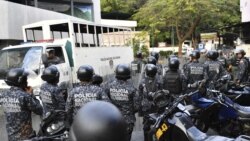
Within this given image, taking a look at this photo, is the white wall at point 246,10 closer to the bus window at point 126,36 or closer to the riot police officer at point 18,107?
the bus window at point 126,36

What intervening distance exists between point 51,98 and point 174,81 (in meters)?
2.68

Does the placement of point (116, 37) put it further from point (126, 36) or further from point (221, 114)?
point (221, 114)

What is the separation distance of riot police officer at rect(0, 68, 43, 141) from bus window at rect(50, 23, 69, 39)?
8426 millimetres

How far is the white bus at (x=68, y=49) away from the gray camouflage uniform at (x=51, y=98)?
13.1ft

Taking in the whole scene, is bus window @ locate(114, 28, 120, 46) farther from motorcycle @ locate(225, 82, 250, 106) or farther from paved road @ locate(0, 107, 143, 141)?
motorcycle @ locate(225, 82, 250, 106)

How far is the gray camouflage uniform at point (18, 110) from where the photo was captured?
473cm

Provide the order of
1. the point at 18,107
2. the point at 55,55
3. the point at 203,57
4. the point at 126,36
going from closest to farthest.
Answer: the point at 18,107 < the point at 55,55 < the point at 203,57 < the point at 126,36

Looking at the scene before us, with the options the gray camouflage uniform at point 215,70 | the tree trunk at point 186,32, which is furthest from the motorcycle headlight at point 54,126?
the tree trunk at point 186,32

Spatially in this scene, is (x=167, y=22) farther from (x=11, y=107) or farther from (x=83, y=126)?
(x=83, y=126)

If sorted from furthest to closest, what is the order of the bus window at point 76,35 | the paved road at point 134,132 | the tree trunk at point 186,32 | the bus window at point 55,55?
the tree trunk at point 186,32 → the bus window at point 76,35 → the bus window at point 55,55 → the paved road at point 134,132

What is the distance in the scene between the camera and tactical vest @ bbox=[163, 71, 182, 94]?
7.41 meters

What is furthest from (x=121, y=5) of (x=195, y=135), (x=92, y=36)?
(x=195, y=135)

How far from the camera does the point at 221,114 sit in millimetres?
6551

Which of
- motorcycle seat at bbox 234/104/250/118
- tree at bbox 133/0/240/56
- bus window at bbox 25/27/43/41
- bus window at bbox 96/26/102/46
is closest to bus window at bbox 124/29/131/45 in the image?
bus window at bbox 96/26/102/46
